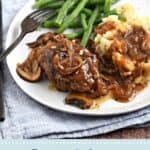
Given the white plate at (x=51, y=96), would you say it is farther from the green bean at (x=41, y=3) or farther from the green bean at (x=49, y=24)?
the green bean at (x=41, y=3)

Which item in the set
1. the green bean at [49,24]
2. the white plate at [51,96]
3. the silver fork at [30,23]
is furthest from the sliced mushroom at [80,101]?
the green bean at [49,24]

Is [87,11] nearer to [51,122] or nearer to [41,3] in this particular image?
[41,3]

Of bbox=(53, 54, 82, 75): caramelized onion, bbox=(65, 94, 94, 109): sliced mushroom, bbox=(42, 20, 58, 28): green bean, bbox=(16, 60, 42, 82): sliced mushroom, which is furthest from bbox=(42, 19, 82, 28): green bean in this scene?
bbox=(65, 94, 94, 109): sliced mushroom

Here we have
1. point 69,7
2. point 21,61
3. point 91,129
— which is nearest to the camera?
point 91,129

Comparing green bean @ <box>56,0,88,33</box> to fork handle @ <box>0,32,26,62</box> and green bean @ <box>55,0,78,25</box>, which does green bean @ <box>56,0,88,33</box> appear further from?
fork handle @ <box>0,32,26,62</box>
